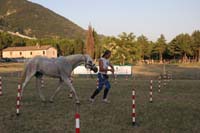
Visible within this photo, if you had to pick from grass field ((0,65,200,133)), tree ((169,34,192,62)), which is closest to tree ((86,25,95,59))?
tree ((169,34,192,62))

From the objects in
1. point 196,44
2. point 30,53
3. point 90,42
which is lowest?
point 30,53

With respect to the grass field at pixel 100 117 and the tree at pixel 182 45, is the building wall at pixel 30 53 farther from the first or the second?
the grass field at pixel 100 117

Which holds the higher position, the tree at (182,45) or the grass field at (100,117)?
the tree at (182,45)

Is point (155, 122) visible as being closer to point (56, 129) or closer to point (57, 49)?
point (56, 129)

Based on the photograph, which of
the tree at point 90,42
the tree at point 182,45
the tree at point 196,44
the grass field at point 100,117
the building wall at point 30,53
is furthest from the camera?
the building wall at point 30,53

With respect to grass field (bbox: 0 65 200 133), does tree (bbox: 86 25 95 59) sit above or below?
above

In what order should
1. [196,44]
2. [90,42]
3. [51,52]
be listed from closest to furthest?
[196,44], [90,42], [51,52]

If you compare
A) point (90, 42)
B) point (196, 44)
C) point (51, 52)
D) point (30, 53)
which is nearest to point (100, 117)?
point (90, 42)

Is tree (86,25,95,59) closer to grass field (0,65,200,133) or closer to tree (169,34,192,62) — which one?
tree (169,34,192,62)

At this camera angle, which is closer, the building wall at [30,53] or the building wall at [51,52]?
the building wall at [51,52]

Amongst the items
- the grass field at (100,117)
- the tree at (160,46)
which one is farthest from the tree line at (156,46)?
the grass field at (100,117)

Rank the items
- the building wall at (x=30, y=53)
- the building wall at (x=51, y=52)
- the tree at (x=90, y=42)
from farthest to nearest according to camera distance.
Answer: the building wall at (x=30, y=53)
the building wall at (x=51, y=52)
the tree at (x=90, y=42)

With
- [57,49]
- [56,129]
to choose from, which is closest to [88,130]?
[56,129]

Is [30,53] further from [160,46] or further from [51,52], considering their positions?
[160,46]
